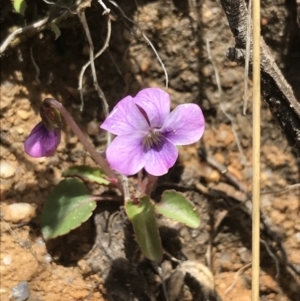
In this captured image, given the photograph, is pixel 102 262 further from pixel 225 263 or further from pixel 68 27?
pixel 68 27

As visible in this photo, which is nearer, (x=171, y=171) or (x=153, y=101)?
(x=153, y=101)

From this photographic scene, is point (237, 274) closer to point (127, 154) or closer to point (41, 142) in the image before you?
point (127, 154)

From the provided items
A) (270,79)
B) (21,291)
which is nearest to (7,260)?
(21,291)

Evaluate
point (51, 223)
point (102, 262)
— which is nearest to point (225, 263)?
point (102, 262)

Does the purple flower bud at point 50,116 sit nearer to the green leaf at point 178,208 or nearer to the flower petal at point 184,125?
the flower petal at point 184,125

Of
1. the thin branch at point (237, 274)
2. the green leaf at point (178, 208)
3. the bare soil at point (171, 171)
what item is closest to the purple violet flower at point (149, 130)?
the green leaf at point (178, 208)

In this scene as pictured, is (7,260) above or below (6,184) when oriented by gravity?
below
